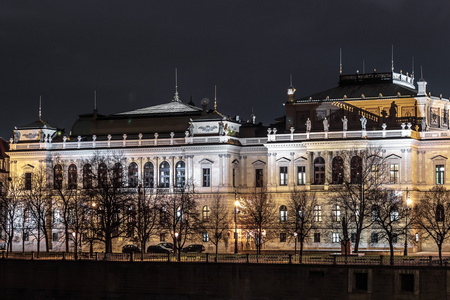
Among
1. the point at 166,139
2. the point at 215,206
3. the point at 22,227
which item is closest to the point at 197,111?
the point at 166,139

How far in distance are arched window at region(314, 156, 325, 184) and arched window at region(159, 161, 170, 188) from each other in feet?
64.5

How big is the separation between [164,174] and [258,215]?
687 inches

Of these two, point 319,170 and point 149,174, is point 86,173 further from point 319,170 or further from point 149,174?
point 319,170

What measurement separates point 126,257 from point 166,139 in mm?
43896

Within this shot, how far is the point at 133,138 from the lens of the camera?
153625mm

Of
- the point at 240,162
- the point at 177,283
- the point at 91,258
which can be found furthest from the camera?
the point at 240,162

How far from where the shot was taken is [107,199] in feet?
414

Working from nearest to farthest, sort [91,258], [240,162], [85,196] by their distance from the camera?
[91,258]
[85,196]
[240,162]

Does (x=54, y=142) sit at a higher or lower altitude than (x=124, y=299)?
higher

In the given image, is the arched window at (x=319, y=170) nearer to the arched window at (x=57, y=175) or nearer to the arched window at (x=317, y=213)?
the arched window at (x=317, y=213)

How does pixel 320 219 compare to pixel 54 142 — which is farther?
pixel 54 142

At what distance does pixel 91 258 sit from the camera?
367ft

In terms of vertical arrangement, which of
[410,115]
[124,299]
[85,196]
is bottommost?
[124,299]

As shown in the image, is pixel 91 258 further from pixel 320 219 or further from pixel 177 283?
pixel 320 219
